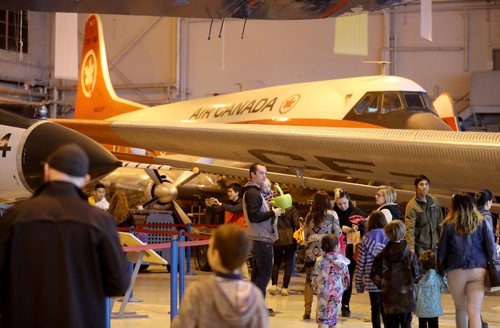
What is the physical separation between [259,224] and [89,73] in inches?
590

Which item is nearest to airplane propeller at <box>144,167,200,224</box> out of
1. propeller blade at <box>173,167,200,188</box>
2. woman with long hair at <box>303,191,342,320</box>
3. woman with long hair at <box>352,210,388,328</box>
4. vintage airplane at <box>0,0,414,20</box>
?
propeller blade at <box>173,167,200,188</box>

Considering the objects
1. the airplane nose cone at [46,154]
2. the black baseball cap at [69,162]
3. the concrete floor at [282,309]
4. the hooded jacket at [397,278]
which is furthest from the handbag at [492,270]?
the black baseball cap at [69,162]

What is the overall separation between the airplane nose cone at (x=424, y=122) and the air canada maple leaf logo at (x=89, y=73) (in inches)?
426

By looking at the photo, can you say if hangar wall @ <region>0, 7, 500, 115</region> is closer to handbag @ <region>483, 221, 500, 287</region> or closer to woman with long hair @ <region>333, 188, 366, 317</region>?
woman with long hair @ <region>333, 188, 366, 317</region>

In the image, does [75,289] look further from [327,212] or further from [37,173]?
[327,212]

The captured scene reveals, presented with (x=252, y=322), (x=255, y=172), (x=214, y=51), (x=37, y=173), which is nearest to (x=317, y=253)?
(x=255, y=172)

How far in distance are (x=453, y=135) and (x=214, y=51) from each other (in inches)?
655

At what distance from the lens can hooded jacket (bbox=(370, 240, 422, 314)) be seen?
7566 millimetres

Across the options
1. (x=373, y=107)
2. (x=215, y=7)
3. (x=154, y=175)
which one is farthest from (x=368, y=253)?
(x=154, y=175)

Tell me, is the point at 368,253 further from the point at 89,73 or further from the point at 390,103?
the point at 89,73

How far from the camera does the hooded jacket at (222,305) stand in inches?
148

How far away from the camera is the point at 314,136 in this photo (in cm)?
1111

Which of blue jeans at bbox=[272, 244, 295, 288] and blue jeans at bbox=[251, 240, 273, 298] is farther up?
blue jeans at bbox=[251, 240, 273, 298]

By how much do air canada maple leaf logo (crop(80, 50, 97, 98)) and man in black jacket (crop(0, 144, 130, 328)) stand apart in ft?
61.9
